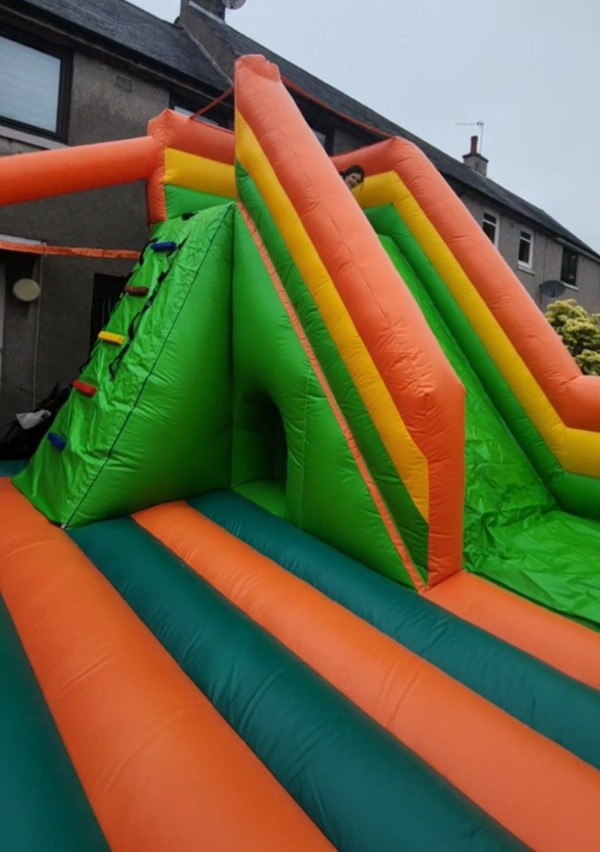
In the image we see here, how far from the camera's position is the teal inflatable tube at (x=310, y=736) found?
116 cm

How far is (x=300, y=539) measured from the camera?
2492 millimetres

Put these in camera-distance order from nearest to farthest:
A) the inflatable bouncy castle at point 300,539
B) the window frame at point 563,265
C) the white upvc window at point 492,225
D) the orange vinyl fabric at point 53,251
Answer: the inflatable bouncy castle at point 300,539 < the orange vinyl fabric at point 53,251 < the white upvc window at point 492,225 < the window frame at point 563,265

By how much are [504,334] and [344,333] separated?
1.32 metres

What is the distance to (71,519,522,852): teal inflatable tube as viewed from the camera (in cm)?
116

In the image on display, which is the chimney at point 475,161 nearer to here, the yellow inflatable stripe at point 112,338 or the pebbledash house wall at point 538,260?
the pebbledash house wall at point 538,260

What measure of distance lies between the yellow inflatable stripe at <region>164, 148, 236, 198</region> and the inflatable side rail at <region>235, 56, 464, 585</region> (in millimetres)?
1217

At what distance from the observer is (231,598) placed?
81.5 inches

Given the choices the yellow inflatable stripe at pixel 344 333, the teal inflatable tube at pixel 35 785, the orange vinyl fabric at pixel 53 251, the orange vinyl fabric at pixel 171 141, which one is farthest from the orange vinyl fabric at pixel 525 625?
the orange vinyl fabric at pixel 53 251

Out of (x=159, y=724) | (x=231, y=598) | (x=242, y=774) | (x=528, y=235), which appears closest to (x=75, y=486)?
(x=231, y=598)

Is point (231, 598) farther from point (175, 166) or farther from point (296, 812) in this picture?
point (175, 166)

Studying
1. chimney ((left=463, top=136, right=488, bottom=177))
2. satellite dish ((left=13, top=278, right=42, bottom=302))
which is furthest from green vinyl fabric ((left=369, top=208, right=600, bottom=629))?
chimney ((left=463, top=136, right=488, bottom=177))

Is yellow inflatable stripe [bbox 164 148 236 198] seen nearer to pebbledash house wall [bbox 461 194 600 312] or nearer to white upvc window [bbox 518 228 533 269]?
pebbledash house wall [bbox 461 194 600 312]

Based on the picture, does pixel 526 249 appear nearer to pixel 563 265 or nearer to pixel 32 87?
pixel 563 265

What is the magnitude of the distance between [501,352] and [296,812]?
8.88 ft
